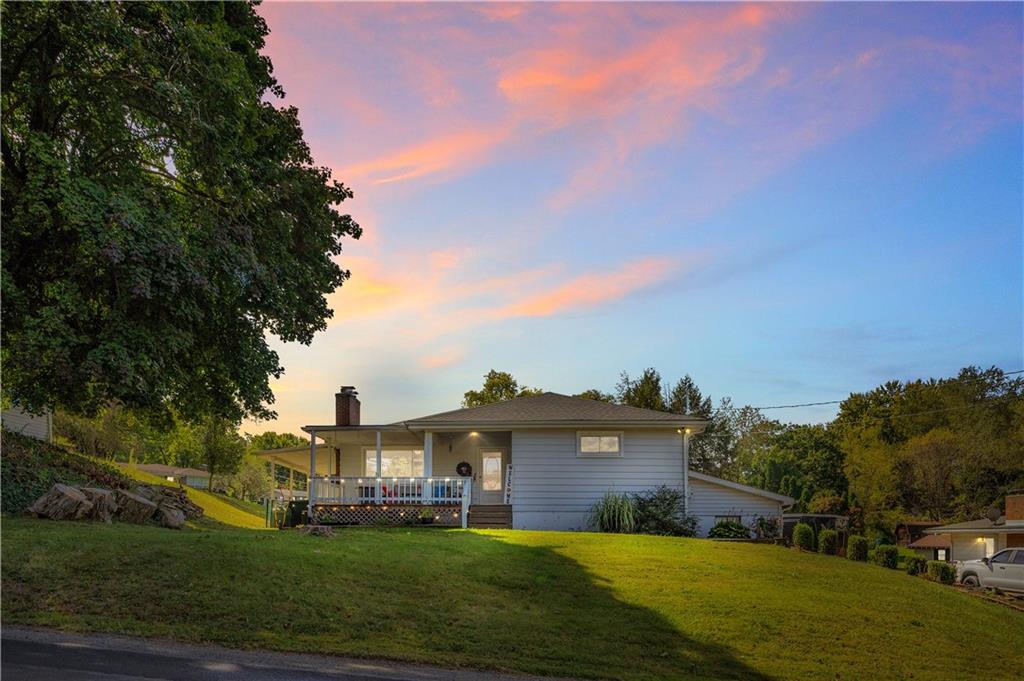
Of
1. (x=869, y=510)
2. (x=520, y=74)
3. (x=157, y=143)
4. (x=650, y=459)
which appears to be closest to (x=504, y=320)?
(x=650, y=459)

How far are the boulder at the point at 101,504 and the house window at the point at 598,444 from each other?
548 inches

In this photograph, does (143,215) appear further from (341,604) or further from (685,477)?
(685,477)

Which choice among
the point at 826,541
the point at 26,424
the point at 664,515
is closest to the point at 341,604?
the point at 664,515

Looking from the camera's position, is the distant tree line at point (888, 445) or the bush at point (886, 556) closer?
the bush at point (886, 556)

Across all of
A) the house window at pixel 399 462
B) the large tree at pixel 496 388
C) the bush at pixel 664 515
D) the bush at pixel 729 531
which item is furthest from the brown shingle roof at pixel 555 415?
the large tree at pixel 496 388

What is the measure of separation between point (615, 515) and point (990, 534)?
83.0 feet

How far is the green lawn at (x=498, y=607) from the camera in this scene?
9758mm

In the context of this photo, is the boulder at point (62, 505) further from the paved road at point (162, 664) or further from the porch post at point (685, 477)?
the porch post at point (685, 477)

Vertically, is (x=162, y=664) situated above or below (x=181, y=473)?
above

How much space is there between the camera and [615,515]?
23500mm

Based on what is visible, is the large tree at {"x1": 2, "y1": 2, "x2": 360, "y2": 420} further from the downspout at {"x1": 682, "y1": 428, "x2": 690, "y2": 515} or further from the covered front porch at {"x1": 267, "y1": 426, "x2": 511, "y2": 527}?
the downspout at {"x1": 682, "y1": 428, "x2": 690, "y2": 515}

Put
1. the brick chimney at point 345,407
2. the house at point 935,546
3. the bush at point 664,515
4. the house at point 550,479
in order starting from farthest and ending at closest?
the house at point 935,546
the brick chimney at point 345,407
the house at point 550,479
the bush at point 664,515

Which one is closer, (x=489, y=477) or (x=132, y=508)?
(x=132, y=508)

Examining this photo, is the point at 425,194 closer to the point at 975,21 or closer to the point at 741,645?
the point at 975,21
